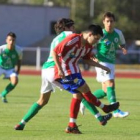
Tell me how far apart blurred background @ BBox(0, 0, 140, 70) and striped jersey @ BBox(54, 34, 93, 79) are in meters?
30.7

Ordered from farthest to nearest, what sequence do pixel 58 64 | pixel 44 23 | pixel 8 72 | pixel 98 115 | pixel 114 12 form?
pixel 114 12
pixel 44 23
pixel 8 72
pixel 98 115
pixel 58 64

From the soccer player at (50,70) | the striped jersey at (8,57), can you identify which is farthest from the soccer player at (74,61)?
the striped jersey at (8,57)

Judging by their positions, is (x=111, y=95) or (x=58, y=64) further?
(x=111, y=95)

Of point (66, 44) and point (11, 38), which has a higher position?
point (66, 44)

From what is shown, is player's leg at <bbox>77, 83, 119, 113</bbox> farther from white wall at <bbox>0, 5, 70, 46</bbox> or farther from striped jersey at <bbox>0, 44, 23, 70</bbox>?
white wall at <bbox>0, 5, 70, 46</bbox>

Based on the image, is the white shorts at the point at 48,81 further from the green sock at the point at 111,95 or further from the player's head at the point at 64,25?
the green sock at the point at 111,95

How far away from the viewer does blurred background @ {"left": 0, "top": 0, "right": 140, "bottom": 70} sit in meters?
50.2

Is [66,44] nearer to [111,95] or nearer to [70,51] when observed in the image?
[70,51]

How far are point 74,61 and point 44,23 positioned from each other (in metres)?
48.2

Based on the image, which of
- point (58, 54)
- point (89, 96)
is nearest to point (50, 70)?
point (58, 54)

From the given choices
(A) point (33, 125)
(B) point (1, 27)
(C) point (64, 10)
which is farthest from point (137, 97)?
(C) point (64, 10)

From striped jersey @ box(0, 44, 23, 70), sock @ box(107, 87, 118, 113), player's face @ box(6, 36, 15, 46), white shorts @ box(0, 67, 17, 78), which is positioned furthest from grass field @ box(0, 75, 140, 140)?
player's face @ box(6, 36, 15, 46)

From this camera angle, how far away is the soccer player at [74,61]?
11344 mm

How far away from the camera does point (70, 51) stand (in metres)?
11.4
